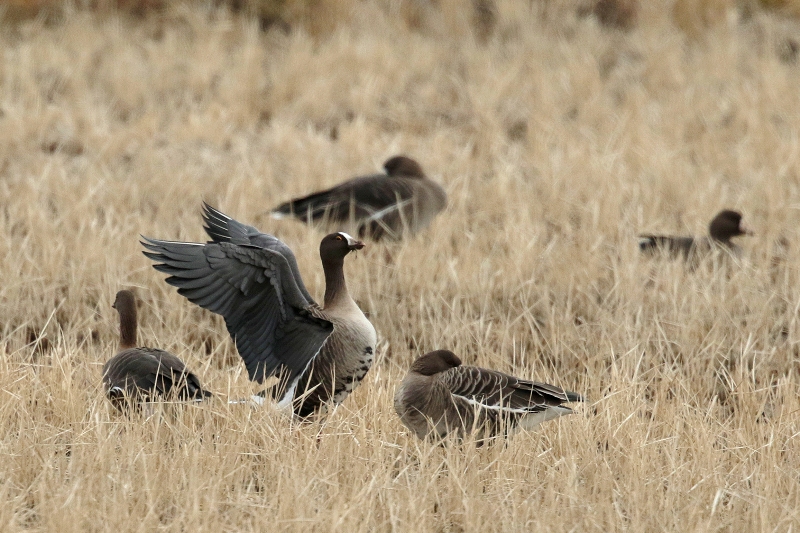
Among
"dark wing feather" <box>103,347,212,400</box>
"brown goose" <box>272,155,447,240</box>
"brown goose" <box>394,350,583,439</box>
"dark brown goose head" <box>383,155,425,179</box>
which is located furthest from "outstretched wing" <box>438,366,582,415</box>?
"dark brown goose head" <box>383,155,425,179</box>

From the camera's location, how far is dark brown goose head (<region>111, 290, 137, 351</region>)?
5.06 metres

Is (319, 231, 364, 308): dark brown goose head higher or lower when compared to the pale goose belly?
higher

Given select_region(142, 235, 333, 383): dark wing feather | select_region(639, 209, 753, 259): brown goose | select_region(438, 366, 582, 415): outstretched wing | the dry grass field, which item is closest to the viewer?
the dry grass field

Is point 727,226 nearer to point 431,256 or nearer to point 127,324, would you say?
point 431,256

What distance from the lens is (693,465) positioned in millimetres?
4164

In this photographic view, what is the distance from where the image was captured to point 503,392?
4.36 m

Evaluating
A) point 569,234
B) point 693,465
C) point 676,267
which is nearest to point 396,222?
point 569,234

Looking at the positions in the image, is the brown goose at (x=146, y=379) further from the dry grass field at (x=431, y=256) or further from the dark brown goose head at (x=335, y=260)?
the dark brown goose head at (x=335, y=260)

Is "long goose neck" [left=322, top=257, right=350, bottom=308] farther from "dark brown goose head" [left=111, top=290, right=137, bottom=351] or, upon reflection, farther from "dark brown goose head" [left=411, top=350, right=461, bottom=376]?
"dark brown goose head" [left=111, top=290, right=137, bottom=351]

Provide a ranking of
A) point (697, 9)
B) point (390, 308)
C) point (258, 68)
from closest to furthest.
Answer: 1. point (390, 308)
2. point (258, 68)
3. point (697, 9)

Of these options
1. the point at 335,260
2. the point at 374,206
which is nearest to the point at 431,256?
the point at 374,206

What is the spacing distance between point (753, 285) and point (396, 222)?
238 cm

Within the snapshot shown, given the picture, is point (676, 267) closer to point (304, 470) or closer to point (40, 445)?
point (304, 470)

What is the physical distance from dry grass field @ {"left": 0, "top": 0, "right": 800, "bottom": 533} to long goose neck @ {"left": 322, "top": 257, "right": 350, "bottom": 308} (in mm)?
455
